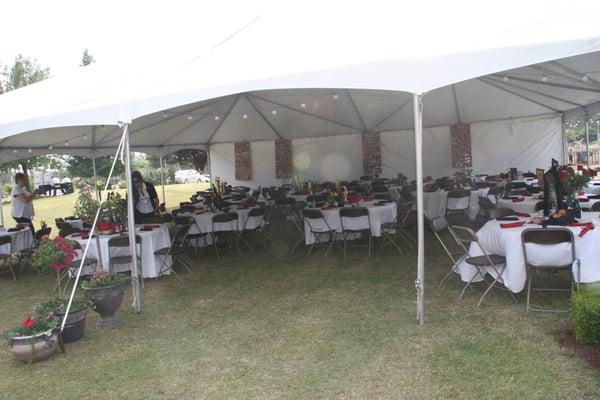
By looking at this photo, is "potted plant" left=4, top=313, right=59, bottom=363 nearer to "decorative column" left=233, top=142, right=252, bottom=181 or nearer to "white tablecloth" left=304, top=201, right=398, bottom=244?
"white tablecloth" left=304, top=201, right=398, bottom=244

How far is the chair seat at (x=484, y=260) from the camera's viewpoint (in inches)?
182

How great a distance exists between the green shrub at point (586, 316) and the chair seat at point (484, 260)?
115cm

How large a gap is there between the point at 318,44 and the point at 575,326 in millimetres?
3370

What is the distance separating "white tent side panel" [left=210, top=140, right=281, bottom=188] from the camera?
49.8 ft

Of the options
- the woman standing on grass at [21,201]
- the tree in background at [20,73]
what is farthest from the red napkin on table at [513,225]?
the tree in background at [20,73]

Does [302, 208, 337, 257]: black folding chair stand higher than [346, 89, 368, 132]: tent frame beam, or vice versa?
[346, 89, 368, 132]: tent frame beam

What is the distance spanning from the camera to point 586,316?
330 cm

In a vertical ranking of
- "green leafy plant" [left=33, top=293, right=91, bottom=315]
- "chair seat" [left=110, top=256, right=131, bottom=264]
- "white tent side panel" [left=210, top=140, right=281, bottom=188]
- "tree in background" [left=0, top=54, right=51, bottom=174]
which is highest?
"tree in background" [left=0, top=54, right=51, bottom=174]

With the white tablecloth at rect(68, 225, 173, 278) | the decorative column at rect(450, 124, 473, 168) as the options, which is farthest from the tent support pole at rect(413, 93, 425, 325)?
the decorative column at rect(450, 124, 473, 168)

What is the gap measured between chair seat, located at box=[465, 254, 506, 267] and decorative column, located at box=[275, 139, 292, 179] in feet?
34.4

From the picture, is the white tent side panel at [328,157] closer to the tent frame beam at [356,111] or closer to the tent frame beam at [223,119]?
the tent frame beam at [356,111]

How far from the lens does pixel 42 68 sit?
22.4 m

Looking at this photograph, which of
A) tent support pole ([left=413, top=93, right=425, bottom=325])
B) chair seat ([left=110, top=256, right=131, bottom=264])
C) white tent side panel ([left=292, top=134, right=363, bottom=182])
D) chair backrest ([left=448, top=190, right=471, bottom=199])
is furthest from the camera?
white tent side panel ([left=292, top=134, right=363, bottom=182])

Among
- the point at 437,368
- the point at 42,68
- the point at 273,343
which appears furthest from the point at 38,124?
the point at 42,68
